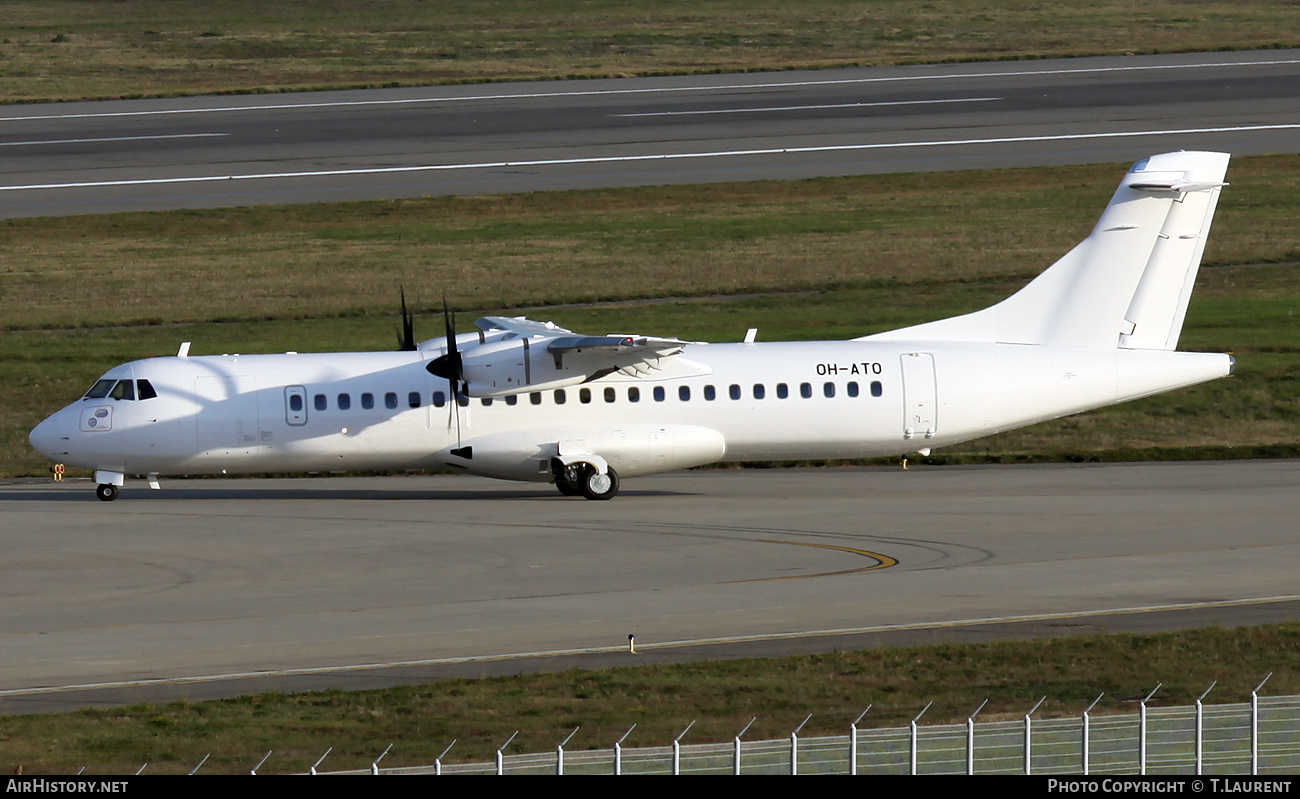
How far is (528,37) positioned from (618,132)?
20.3 metres

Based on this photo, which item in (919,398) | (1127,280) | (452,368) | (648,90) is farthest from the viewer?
(648,90)

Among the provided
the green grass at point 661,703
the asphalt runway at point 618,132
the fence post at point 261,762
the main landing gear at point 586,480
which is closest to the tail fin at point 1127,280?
the main landing gear at point 586,480

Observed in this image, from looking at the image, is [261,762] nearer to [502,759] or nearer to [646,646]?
[502,759]

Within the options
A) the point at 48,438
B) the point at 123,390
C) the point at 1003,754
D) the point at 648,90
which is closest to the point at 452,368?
the point at 123,390

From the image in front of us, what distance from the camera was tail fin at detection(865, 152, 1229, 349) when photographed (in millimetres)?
35344

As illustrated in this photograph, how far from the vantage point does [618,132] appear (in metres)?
66.9

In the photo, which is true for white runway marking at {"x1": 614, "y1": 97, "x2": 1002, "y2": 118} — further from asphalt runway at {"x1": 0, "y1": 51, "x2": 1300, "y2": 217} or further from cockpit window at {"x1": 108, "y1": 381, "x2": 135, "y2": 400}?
cockpit window at {"x1": 108, "y1": 381, "x2": 135, "y2": 400}

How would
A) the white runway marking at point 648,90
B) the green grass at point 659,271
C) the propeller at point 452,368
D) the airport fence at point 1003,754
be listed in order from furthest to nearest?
the white runway marking at point 648,90 → the green grass at point 659,271 → the propeller at point 452,368 → the airport fence at point 1003,754

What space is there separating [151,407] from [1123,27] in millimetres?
65064

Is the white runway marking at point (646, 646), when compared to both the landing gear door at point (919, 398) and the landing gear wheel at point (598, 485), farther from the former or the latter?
the landing gear wheel at point (598, 485)

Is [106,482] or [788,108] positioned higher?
[788,108]

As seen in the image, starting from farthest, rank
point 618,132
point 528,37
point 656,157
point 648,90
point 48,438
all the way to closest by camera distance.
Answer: point 528,37 → point 648,90 → point 618,132 → point 656,157 → point 48,438

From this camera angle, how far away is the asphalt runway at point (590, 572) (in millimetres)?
21531

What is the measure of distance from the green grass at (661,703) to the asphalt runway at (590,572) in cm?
80
